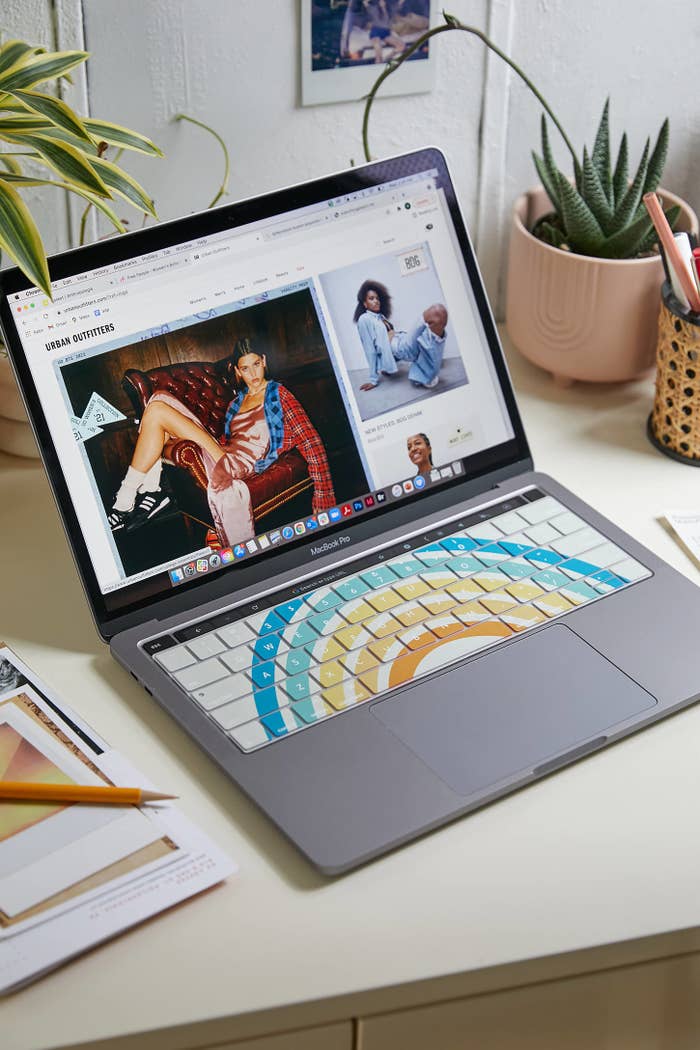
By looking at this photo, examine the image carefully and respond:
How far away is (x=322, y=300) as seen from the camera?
0.99 m

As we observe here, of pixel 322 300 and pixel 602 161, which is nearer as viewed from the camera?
pixel 322 300

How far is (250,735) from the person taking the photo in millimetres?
827

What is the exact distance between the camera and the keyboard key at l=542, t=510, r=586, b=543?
1.01 meters

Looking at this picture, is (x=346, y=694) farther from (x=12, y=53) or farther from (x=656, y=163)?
(x=656, y=163)

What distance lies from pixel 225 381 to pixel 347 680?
0.25m

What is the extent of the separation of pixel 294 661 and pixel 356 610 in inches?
2.9

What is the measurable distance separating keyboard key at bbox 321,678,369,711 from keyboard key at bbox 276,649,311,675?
3cm

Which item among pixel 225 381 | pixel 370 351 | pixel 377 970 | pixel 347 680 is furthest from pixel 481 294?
pixel 377 970

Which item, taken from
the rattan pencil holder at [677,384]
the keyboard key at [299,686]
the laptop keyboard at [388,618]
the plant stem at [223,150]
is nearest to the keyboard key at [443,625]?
the laptop keyboard at [388,618]

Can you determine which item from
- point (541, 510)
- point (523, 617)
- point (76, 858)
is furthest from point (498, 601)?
point (76, 858)

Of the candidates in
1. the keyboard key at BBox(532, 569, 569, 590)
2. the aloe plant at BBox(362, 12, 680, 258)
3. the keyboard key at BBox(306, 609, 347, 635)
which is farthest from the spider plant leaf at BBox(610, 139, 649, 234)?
the keyboard key at BBox(306, 609, 347, 635)

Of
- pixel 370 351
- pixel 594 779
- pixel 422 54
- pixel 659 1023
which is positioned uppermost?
pixel 422 54

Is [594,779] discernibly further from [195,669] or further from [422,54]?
[422,54]

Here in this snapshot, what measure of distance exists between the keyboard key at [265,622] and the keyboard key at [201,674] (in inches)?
1.7
